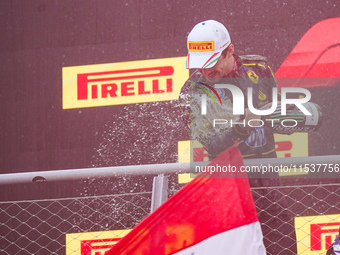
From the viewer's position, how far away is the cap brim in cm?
170

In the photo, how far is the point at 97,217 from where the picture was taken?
8.33ft

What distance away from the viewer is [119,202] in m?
2.51

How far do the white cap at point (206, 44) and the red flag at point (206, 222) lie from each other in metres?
0.64

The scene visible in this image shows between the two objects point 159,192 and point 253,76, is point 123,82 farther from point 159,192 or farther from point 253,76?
point 159,192

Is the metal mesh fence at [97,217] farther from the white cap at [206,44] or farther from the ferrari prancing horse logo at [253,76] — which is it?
the white cap at [206,44]

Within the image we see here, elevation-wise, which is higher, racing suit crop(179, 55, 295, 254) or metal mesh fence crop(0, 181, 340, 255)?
racing suit crop(179, 55, 295, 254)

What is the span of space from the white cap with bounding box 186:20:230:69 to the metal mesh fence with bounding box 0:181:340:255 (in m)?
0.84

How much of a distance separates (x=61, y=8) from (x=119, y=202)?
3.61ft

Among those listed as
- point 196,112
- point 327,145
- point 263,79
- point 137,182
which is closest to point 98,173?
point 196,112

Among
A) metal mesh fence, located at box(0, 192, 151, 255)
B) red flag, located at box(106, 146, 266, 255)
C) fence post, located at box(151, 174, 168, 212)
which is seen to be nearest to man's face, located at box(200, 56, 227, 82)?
fence post, located at box(151, 174, 168, 212)

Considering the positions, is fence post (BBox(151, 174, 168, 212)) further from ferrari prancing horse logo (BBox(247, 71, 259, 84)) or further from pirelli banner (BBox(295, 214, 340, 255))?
pirelli banner (BBox(295, 214, 340, 255))

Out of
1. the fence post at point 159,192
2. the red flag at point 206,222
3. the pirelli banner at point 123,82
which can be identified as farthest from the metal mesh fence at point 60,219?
the red flag at point 206,222

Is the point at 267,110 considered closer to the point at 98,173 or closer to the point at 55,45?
the point at 98,173

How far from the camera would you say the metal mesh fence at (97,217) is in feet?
7.64
